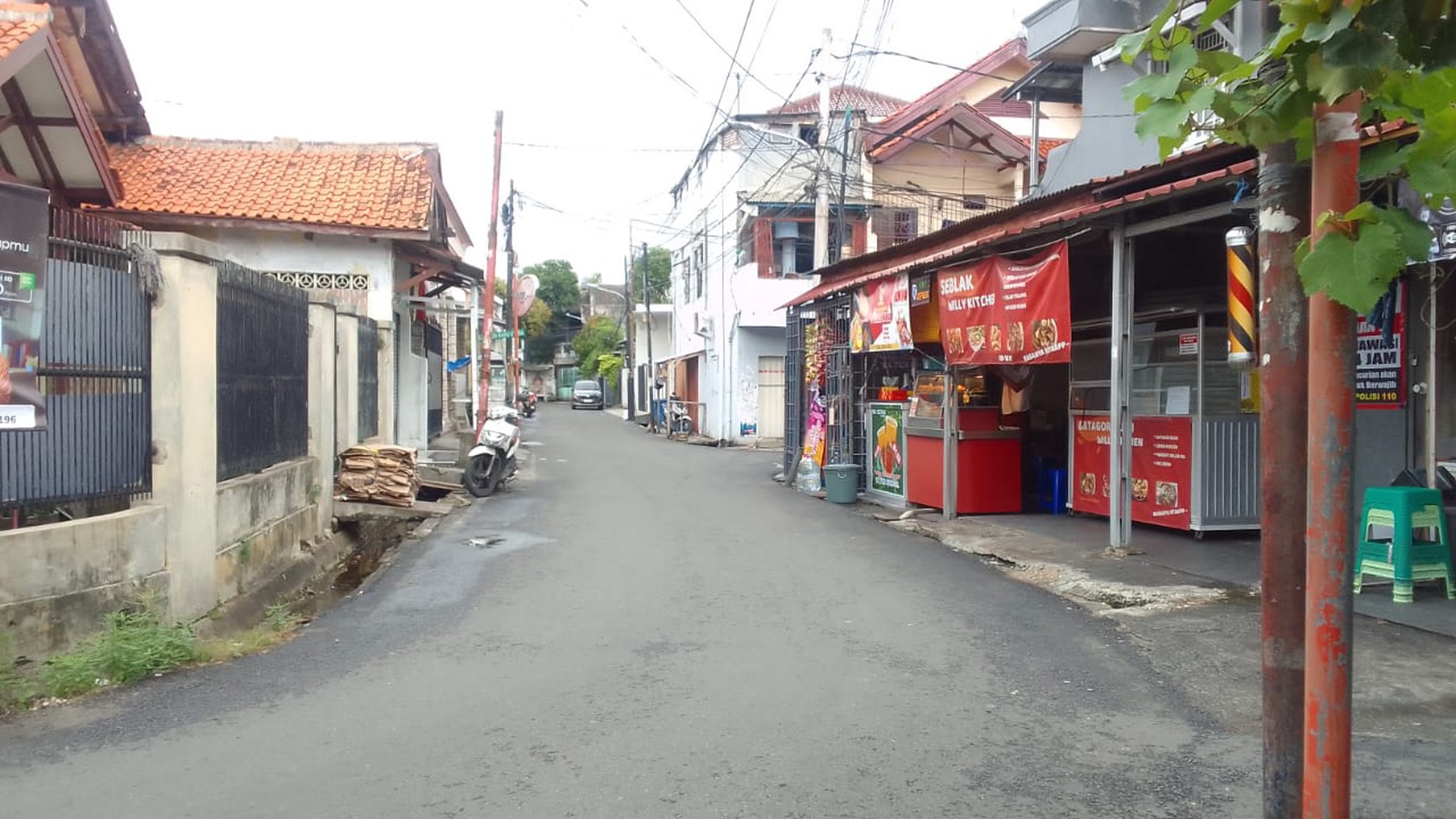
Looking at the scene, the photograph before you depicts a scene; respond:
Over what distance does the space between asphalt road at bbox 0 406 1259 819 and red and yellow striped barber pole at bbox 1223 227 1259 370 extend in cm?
188

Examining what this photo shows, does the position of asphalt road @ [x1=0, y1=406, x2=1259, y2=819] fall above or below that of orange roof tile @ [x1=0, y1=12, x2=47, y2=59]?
below

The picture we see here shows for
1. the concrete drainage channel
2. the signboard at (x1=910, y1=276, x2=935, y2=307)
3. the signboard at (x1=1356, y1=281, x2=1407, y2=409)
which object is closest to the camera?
the concrete drainage channel

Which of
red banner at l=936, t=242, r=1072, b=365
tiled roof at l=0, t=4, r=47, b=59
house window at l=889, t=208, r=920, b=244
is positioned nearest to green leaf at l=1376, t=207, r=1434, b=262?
red banner at l=936, t=242, r=1072, b=365

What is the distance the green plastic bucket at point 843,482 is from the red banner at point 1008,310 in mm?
3466

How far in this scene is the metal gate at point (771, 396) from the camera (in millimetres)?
30859

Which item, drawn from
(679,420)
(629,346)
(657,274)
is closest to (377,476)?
(679,420)

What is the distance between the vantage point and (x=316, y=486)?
11211mm

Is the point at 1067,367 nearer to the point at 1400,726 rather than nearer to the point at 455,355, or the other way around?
the point at 1400,726

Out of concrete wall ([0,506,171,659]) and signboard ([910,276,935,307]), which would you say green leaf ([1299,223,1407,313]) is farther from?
signboard ([910,276,935,307])

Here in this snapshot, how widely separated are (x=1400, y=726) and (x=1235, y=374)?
6039mm

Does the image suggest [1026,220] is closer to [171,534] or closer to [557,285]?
[171,534]

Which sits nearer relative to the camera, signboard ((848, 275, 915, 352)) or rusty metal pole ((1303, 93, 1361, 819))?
rusty metal pole ((1303, 93, 1361, 819))

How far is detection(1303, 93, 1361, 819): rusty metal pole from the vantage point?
8.39 feet

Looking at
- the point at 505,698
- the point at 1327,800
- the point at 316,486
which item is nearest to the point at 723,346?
the point at 316,486
